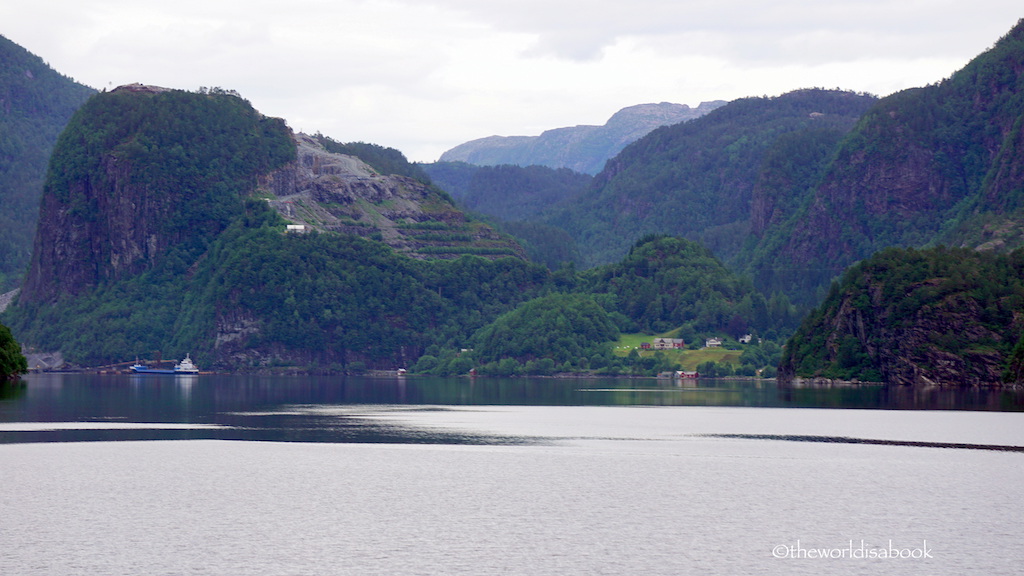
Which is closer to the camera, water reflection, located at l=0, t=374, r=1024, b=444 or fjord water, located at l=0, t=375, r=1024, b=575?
fjord water, located at l=0, t=375, r=1024, b=575

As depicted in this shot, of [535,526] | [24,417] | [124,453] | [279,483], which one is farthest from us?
[24,417]

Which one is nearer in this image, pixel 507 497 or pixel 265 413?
pixel 507 497

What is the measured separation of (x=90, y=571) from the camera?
5688 centimetres

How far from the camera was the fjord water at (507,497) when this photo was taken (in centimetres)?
6050

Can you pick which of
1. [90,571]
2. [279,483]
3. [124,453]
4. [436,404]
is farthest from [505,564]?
[436,404]

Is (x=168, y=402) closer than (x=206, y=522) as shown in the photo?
No

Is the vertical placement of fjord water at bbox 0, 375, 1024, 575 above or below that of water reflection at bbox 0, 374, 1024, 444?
below

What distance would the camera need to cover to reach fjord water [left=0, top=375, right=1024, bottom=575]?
60.5m

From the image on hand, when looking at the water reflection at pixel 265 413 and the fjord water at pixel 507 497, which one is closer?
the fjord water at pixel 507 497

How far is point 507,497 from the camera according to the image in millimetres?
79000

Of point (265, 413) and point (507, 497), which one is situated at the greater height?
point (265, 413)

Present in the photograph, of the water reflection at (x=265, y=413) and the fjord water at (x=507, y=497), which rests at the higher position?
the water reflection at (x=265, y=413)

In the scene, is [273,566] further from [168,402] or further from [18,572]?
[168,402]

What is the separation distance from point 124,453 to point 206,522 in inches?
1343
